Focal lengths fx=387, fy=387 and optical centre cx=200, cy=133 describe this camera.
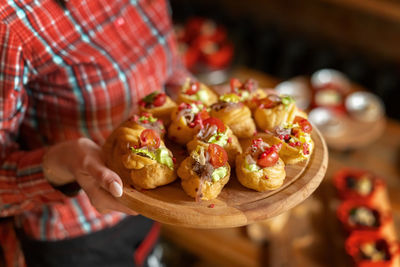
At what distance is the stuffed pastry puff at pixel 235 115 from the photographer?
127 centimetres

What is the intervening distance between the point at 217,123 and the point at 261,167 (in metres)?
0.21

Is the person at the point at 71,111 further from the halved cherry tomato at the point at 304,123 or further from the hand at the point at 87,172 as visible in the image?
the halved cherry tomato at the point at 304,123

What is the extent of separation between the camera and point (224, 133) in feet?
3.94

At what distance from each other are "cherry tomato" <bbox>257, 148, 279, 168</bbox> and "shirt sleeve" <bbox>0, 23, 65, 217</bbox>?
2.50ft

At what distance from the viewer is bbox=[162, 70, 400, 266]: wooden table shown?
2.08 metres

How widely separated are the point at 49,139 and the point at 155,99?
0.51 meters

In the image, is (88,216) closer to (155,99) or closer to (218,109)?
(155,99)

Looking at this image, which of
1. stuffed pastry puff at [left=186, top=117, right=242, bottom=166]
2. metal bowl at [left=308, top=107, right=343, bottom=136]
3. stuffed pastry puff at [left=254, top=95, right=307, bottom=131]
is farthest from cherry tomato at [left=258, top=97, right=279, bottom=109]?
metal bowl at [left=308, top=107, right=343, bottom=136]

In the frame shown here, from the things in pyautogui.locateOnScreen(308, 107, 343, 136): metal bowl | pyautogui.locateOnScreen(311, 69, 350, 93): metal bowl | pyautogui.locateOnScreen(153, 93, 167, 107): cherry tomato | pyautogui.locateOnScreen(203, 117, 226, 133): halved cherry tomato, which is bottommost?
pyautogui.locateOnScreen(308, 107, 343, 136): metal bowl

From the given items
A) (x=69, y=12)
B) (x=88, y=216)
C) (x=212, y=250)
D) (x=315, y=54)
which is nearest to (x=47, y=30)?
(x=69, y=12)

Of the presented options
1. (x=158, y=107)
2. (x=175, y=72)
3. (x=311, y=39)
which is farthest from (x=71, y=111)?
(x=311, y=39)

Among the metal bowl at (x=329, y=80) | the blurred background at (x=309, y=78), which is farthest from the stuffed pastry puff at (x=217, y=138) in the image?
the metal bowl at (x=329, y=80)

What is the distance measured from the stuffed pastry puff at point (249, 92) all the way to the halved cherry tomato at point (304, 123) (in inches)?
5.9

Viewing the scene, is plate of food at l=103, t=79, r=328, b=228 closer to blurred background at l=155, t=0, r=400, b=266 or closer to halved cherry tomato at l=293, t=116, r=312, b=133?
halved cherry tomato at l=293, t=116, r=312, b=133
